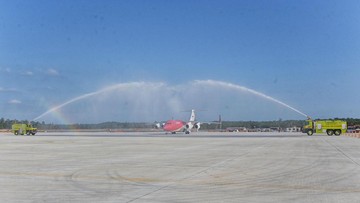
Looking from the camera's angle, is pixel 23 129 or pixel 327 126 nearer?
pixel 327 126

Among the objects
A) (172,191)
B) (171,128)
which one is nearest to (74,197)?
(172,191)

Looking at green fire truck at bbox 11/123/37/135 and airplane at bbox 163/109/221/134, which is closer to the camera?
green fire truck at bbox 11/123/37/135

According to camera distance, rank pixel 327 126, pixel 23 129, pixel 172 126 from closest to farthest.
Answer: pixel 327 126 → pixel 23 129 → pixel 172 126

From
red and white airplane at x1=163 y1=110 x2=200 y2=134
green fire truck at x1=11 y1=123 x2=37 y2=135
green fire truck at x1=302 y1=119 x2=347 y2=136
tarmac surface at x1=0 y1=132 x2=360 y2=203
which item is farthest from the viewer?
red and white airplane at x1=163 y1=110 x2=200 y2=134

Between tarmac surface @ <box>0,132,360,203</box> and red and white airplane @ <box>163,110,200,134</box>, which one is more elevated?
red and white airplane @ <box>163,110,200,134</box>

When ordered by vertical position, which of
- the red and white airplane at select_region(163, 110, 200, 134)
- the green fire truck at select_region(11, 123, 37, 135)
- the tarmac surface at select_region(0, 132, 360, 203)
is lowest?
the tarmac surface at select_region(0, 132, 360, 203)

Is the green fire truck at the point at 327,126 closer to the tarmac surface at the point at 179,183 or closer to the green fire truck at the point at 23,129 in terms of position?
the green fire truck at the point at 23,129

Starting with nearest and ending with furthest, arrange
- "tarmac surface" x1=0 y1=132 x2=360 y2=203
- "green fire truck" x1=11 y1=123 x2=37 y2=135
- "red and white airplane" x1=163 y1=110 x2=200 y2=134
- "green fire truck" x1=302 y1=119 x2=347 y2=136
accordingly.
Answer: "tarmac surface" x1=0 y1=132 x2=360 y2=203, "green fire truck" x1=302 y1=119 x2=347 y2=136, "green fire truck" x1=11 y1=123 x2=37 y2=135, "red and white airplane" x1=163 y1=110 x2=200 y2=134

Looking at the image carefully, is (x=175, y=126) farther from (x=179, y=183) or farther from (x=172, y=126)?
(x=179, y=183)

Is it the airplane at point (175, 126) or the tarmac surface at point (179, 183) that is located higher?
the airplane at point (175, 126)

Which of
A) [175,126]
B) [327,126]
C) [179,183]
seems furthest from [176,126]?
[179,183]

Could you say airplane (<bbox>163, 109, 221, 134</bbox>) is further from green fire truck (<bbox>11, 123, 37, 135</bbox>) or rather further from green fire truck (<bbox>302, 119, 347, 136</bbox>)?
green fire truck (<bbox>302, 119, 347, 136</bbox>)

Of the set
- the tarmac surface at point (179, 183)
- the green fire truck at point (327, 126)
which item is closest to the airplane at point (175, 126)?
the green fire truck at point (327, 126)

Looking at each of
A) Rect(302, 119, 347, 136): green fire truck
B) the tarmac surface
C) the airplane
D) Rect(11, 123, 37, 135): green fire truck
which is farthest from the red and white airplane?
the tarmac surface
